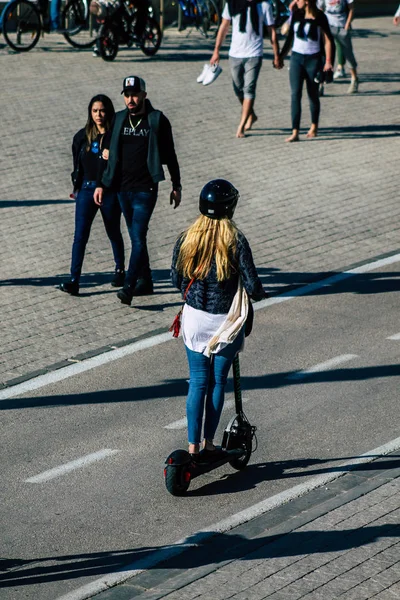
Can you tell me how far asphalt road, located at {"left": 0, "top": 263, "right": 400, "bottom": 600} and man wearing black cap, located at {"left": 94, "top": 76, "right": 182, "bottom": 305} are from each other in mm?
1228

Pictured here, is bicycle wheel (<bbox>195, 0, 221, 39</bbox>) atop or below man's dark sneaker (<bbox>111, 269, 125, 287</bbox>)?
atop

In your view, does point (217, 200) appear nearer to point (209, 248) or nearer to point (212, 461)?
point (209, 248)

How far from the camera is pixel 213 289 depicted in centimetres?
671

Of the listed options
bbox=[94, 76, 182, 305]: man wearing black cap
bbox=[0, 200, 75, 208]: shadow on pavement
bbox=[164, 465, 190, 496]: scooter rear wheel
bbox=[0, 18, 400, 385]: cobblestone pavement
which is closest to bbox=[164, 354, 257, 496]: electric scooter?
bbox=[164, 465, 190, 496]: scooter rear wheel

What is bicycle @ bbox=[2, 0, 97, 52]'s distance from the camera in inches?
847

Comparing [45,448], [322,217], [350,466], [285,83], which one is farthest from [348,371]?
[285,83]

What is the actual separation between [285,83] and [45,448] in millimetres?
13887

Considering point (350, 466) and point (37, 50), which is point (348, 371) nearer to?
point (350, 466)

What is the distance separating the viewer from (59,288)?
10.9m

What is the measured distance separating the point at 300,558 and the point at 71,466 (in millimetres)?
1951

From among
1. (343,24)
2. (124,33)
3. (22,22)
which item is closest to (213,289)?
(343,24)

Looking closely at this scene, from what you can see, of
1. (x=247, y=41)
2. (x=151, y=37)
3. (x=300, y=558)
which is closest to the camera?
(x=300, y=558)

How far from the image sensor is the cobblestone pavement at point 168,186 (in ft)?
33.8

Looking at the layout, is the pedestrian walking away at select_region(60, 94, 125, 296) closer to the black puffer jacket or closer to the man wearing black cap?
the man wearing black cap
